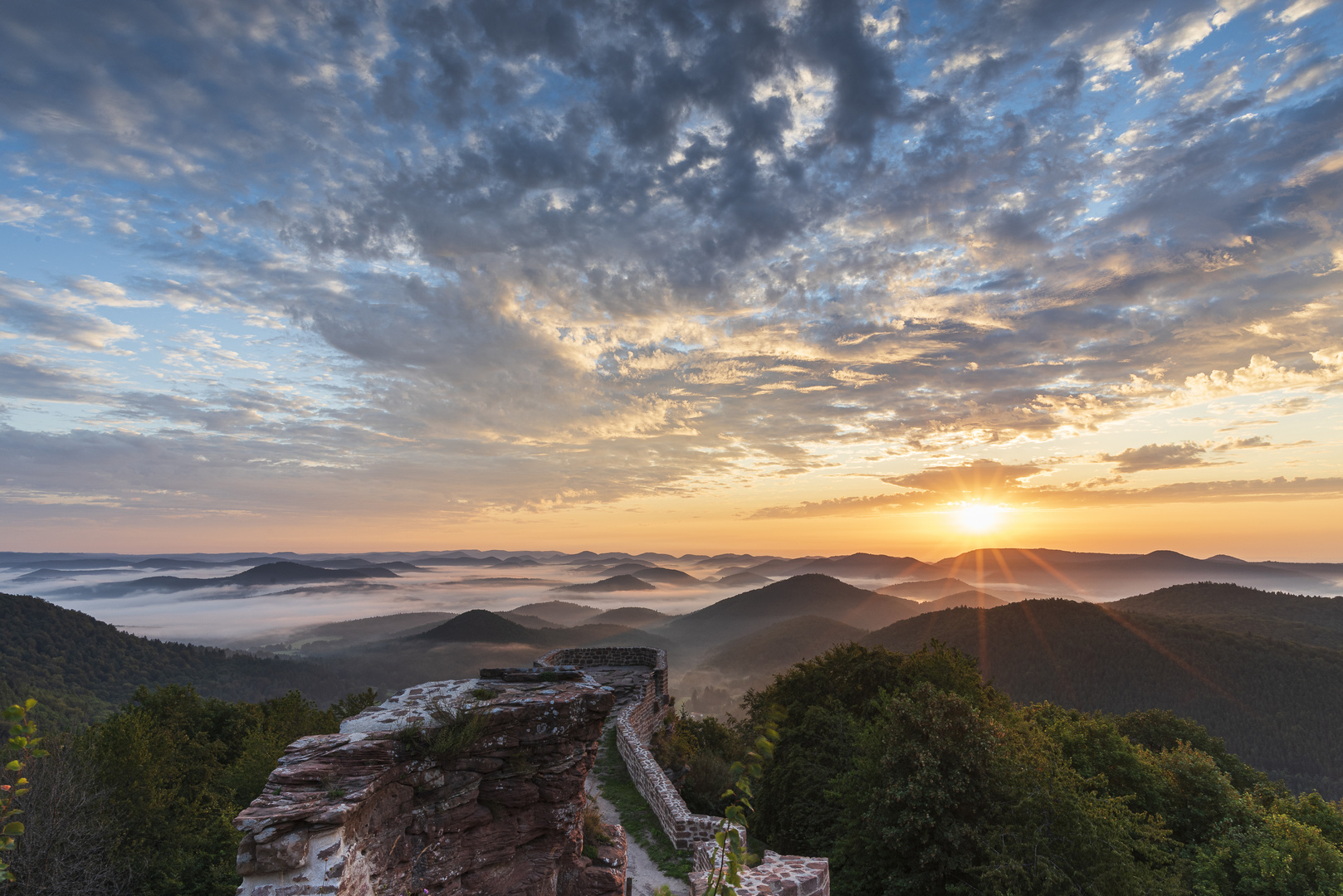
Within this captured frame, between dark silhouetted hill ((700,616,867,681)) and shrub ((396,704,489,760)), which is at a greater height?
shrub ((396,704,489,760))

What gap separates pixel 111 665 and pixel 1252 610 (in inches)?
7815

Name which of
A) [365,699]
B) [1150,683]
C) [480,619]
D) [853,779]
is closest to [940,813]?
[853,779]

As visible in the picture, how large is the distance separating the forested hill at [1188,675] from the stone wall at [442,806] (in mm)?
76240

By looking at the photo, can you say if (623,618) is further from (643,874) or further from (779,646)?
(643,874)

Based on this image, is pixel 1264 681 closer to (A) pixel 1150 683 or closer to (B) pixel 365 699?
(A) pixel 1150 683

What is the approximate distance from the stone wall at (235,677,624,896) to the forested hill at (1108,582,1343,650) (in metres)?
122

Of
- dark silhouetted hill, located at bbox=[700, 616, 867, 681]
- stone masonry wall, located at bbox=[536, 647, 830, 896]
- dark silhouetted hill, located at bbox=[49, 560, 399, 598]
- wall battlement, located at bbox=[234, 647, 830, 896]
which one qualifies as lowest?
dark silhouetted hill, located at bbox=[700, 616, 867, 681]

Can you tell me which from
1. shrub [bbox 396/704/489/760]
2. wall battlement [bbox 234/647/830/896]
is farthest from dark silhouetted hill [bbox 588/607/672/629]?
shrub [bbox 396/704/489/760]

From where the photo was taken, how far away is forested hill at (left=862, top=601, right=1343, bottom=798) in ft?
219

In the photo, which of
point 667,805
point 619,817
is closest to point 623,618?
point 619,817

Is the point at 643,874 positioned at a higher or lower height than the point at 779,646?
higher

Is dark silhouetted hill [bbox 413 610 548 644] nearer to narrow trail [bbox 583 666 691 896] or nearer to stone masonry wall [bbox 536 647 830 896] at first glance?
stone masonry wall [bbox 536 647 830 896]

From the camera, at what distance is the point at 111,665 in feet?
258

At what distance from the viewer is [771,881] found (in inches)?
392
